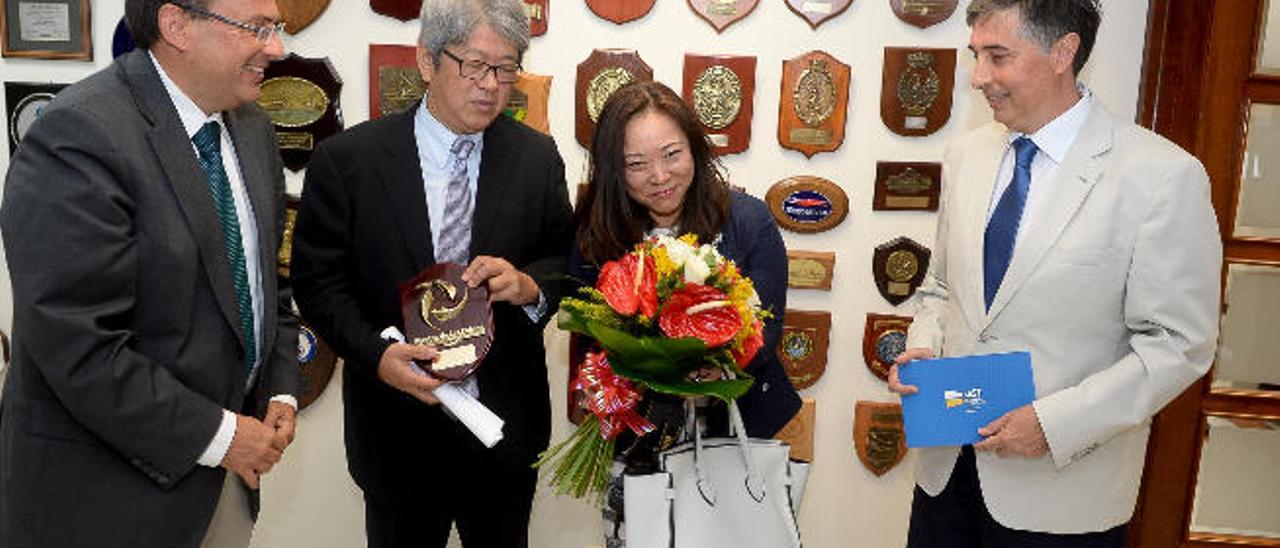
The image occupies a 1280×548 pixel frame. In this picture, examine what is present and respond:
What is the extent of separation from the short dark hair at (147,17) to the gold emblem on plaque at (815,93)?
1.67m

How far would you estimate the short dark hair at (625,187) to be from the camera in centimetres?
196

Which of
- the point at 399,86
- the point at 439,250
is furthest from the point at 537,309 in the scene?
the point at 399,86

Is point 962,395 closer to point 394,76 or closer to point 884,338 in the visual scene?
point 884,338

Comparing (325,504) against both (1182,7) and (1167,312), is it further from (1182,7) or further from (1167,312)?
(1182,7)

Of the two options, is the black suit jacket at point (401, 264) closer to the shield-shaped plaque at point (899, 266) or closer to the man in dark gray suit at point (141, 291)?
the man in dark gray suit at point (141, 291)

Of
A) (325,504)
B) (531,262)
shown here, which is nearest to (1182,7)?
(531,262)

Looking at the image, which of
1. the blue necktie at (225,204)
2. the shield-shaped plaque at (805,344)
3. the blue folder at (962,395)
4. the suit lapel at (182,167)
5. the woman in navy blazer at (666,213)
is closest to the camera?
the suit lapel at (182,167)

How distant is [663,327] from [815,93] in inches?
55.5

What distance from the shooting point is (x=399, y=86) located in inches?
112

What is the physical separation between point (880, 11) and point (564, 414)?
1515mm

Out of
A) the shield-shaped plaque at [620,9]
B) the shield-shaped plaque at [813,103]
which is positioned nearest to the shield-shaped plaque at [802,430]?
the shield-shaped plaque at [813,103]

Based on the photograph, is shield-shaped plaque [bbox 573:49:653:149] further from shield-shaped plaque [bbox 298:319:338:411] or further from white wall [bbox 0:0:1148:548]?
shield-shaped plaque [bbox 298:319:338:411]

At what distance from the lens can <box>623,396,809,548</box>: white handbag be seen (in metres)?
1.75

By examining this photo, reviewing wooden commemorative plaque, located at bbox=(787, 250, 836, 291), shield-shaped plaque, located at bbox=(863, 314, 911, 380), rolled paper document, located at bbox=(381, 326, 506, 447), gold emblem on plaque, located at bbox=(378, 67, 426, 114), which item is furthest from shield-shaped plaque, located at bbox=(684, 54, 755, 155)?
rolled paper document, located at bbox=(381, 326, 506, 447)
